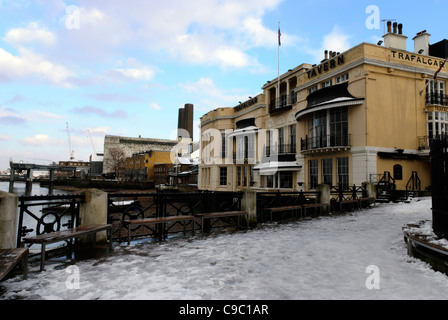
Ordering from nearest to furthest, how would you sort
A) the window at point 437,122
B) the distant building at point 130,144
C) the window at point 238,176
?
1. the window at point 437,122
2. the window at point 238,176
3. the distant building at point 130,144

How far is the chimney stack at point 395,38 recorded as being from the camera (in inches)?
862

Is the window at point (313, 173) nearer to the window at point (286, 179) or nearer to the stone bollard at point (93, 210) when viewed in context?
the window at point (286, 179)

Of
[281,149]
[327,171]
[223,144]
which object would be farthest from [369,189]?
[223,144]

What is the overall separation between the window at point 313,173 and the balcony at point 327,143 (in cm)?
140

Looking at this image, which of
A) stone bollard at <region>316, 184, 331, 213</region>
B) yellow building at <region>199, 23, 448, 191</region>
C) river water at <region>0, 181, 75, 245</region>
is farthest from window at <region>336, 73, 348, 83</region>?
river water at <region>0, 181, 75, 245</region>

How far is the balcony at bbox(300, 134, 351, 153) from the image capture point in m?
20.3

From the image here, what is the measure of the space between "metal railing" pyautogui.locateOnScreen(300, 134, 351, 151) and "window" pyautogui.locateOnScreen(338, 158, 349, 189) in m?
1.31

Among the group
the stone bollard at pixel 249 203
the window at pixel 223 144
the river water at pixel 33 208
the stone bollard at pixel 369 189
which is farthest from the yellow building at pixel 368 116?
the river water at pixel 33 208

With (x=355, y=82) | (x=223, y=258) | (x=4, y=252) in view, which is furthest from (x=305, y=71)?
(x=4, y=252)

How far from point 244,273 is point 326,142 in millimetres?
18733

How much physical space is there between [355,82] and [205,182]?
23.9m

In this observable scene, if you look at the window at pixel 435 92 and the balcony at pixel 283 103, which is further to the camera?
the balcony at pixel 283 103
